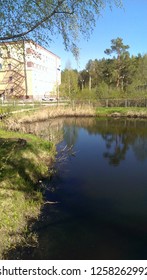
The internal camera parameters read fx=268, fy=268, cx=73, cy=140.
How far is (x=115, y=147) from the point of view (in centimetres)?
1803

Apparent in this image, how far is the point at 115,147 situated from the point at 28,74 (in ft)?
Answer: 140

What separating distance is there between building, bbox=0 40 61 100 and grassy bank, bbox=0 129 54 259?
275cm

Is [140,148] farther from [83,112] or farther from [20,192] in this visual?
[83,112]

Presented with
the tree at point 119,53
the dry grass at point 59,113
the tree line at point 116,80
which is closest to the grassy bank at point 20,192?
the dry grass at point 59,113

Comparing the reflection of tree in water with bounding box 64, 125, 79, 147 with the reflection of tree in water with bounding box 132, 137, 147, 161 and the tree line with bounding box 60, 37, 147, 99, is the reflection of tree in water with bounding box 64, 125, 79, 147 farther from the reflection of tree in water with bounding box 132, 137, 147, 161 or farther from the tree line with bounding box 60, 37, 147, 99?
the tree line with bounding box 60, 37, 147, 99

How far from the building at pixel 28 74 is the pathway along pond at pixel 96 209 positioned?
4730mm

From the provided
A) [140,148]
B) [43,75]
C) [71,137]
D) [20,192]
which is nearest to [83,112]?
[71,137]

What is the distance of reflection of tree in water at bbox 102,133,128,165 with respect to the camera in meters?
15.3

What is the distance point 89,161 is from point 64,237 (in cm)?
767

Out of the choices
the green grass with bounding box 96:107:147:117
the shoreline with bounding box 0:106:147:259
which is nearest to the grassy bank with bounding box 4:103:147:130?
the green grass with bounding box 96:107:147:117

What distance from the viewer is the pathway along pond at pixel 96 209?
21.3 ft

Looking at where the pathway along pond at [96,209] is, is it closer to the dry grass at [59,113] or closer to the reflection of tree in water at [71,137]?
the reflection of tree in water at [71,137]
